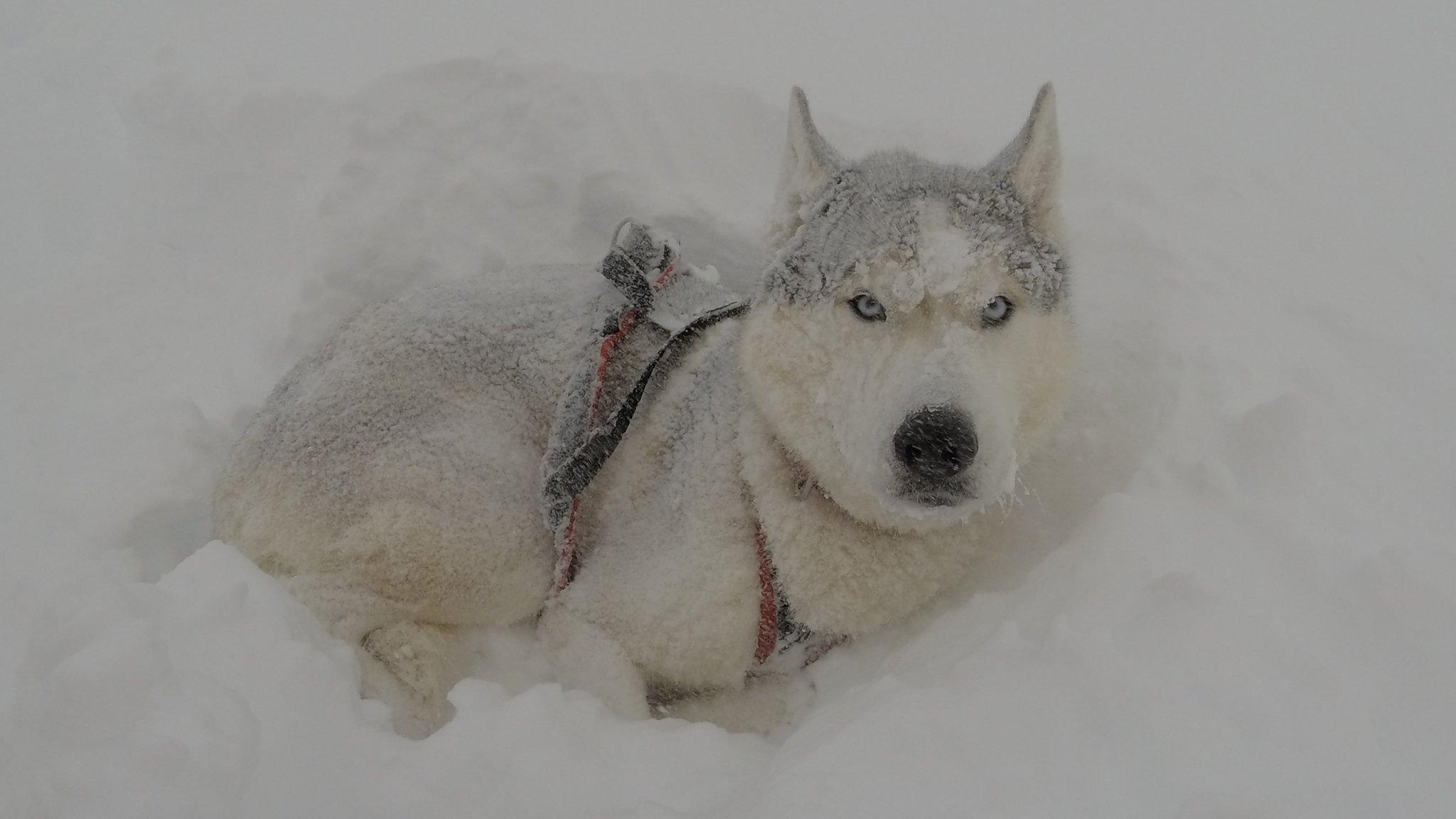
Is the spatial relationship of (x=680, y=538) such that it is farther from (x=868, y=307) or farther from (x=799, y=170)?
(x=799, y=170)

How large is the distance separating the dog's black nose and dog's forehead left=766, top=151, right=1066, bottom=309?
41cm

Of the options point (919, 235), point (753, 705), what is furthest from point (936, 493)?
point (753, 705)

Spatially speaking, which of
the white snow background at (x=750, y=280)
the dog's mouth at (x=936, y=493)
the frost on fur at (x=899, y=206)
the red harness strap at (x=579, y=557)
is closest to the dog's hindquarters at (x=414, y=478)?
the red harness strap at (x=579, y=557)

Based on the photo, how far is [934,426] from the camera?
1977mm

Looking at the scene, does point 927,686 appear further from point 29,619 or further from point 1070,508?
point 29,619

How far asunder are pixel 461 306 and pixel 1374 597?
2.95 meters

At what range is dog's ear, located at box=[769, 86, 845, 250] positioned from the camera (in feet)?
8.64

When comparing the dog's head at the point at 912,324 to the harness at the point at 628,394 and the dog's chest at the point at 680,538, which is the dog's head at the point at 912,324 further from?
the harness at the point at 628,394

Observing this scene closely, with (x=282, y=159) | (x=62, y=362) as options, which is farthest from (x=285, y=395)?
(x=282, y=159)

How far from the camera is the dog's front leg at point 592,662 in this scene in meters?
2.71

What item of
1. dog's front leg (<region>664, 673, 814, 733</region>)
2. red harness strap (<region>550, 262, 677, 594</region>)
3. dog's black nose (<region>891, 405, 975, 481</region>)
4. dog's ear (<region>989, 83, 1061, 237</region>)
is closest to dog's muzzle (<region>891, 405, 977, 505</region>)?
dog's black nose (<region>891, 405, 975, 481</region>)

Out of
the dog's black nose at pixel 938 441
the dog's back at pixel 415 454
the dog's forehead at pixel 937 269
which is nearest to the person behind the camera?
the dog's black nose at pixel 938 441

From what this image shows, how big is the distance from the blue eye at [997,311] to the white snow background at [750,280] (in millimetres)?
611

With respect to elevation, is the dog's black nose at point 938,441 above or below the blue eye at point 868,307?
below
